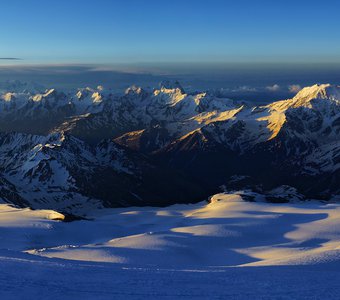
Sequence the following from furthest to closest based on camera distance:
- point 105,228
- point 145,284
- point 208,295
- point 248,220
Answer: point 105,228, point 248,220, point 145,284, point 208,295

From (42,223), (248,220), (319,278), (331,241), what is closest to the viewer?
(319,278)

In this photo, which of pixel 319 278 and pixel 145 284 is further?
pixel 319 278

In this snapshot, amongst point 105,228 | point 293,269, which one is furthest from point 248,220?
point 293,269

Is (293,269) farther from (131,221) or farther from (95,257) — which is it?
(131,221)

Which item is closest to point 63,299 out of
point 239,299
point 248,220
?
point 239,299

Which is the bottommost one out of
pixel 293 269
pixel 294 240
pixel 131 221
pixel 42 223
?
pixel 131 221

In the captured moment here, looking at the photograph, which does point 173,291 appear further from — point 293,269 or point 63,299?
point 293,269

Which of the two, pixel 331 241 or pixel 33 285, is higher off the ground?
pixel 33 285
